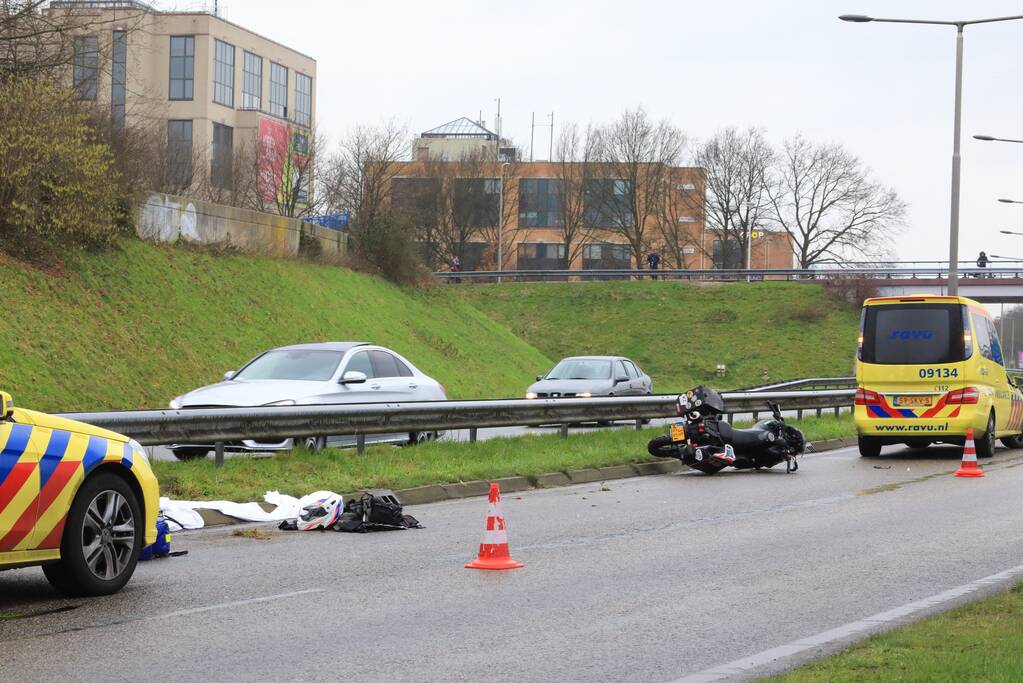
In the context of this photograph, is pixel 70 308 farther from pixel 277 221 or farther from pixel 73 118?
pixel 277 221

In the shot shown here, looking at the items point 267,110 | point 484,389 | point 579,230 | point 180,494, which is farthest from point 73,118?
point 579,230

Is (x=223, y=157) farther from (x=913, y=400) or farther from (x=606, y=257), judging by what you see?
(x=913, y=400)

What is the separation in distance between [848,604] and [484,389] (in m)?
32.4

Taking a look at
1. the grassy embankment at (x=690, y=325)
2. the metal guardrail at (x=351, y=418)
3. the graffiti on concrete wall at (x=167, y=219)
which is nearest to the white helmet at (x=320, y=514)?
the metal guardrail at (x=351, y=418)

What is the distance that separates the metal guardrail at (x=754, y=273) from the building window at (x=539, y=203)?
33.6 meters

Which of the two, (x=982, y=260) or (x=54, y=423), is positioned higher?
(x=982, y=260)

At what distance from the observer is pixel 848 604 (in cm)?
890

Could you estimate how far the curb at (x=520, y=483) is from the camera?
12969mm

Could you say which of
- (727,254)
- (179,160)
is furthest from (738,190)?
(179,160)

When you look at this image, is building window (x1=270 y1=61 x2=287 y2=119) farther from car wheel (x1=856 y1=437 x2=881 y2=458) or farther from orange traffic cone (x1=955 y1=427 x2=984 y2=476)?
orange traffic cone (x1=955 y1=427 x2=984 y2=476)

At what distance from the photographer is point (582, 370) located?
108 ft

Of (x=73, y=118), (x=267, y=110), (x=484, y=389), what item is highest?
(x=267, y=110)

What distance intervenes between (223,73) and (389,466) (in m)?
75.7

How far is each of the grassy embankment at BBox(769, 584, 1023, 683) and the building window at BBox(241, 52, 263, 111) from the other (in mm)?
86545
